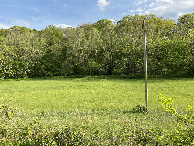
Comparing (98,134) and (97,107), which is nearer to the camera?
(98,134)

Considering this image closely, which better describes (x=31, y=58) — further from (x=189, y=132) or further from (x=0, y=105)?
(x=189, y=132)

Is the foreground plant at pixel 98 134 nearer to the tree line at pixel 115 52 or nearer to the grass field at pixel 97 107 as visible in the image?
the grass field at pixel 97 107

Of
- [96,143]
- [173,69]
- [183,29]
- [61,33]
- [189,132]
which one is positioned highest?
Answer: [61,33]

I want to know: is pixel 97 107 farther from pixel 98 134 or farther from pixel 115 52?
pixel 115 52

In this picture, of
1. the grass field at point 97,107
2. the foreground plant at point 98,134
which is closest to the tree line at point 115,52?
the grass field at point 97,107

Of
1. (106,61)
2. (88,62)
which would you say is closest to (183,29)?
(106,61)

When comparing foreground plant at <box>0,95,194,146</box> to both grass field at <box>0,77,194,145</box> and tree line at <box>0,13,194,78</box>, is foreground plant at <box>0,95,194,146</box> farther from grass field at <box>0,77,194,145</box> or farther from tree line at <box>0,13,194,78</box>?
tree line at <box>0,13,194,78</box>

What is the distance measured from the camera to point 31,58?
3341 centimetres

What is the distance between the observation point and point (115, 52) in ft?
101

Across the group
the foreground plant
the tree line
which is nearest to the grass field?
the foreground plant

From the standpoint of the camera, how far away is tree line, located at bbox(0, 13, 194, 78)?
2566 centimetres

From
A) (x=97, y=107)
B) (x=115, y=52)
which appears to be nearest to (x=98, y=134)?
(x=97, y=107)

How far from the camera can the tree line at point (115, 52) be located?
84.2 ft

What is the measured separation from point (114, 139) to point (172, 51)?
81.9 ft
